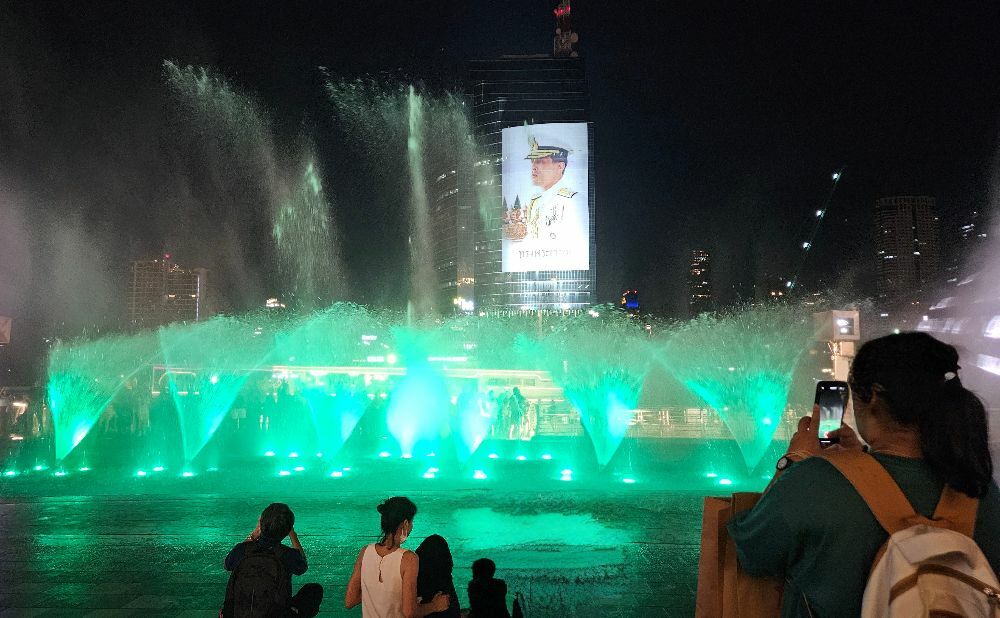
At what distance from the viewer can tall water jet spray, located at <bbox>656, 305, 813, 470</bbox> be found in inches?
988

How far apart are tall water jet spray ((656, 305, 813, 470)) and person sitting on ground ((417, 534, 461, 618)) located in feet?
61.2

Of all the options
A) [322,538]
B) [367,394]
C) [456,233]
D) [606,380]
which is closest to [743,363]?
[606,380]

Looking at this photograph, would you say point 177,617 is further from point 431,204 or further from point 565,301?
point 431,204

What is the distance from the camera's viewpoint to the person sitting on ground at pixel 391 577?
118 inches

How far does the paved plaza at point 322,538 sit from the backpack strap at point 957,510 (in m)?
4.19

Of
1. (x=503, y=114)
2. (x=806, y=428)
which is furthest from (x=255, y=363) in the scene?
(x=503, y=114)

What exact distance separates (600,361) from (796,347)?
387 inches

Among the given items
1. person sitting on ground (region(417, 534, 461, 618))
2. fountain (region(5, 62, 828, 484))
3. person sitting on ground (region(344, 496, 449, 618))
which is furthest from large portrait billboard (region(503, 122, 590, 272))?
person sitting on ground (region(344, 496, 449, 618))

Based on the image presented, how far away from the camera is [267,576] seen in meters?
3.09

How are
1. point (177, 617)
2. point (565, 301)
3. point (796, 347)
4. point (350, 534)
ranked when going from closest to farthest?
1. point (177, 617)
2. point (350, 534)
3. point (796, 347)
4. point (565, 301)

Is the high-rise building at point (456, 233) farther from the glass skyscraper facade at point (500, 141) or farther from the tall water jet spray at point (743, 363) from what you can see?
the tall water jet spray at point (743, 363)

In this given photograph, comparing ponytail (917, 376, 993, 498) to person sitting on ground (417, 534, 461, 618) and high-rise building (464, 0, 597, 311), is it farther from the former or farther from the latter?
high-rise building (464, 0, 597, 311)

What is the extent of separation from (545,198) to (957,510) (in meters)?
63.2

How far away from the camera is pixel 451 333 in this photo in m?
74.0
